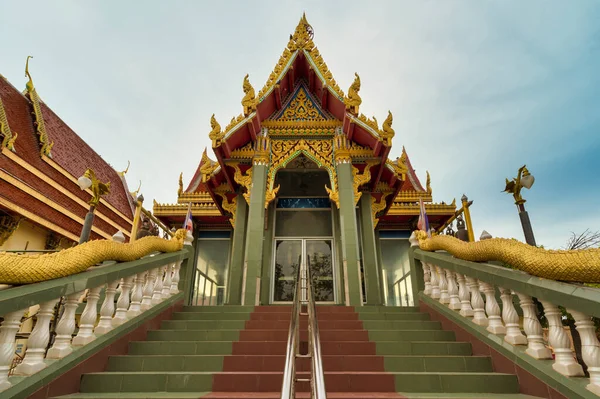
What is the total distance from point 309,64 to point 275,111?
1.50 metres

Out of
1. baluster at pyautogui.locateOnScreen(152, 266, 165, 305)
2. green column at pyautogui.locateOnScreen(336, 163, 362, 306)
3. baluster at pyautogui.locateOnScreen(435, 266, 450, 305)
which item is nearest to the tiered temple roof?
green column at pyautogui.locateOnScreen(336, 163, 362, 306)

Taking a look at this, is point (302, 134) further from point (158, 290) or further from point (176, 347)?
point (176, 347)

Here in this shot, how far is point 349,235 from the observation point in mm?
7129

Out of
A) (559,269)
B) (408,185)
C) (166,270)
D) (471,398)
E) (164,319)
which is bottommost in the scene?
(471,398)

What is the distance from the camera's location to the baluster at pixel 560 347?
234 cm

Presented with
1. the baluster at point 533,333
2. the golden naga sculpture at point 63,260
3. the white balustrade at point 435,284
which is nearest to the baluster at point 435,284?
the white balustrade at point 435,284

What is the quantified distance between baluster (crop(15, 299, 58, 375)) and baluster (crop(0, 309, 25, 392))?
7.8 inches

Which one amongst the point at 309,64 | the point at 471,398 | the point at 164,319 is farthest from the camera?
the point at 309,64

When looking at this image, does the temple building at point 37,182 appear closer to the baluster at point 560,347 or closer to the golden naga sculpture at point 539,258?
the golden naga sculpture at point 539,258

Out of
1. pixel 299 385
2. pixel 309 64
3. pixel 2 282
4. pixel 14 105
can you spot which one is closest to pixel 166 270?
pixel 2 282

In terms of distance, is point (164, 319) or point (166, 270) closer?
point (164, 319)

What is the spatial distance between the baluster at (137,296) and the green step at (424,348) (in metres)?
2.91

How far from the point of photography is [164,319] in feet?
15.1

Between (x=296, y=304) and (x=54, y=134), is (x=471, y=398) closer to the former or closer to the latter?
(x=296, y=304)
